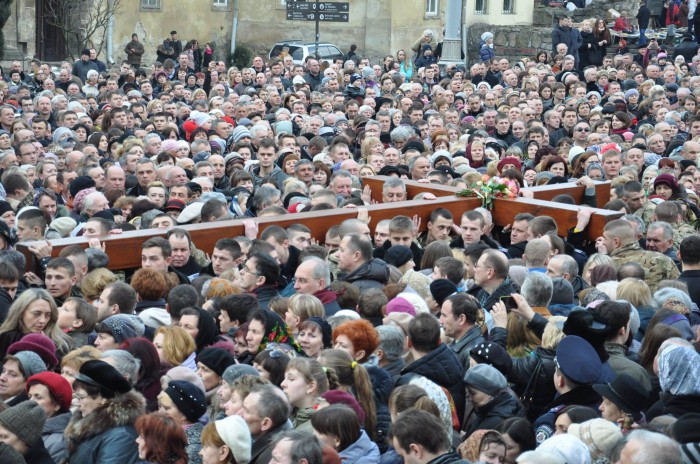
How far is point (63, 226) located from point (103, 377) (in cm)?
473

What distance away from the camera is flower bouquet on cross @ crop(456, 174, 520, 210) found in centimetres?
1209

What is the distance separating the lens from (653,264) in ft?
31.6

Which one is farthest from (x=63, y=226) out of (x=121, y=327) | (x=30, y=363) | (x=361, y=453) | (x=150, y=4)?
(x=150, y=4)

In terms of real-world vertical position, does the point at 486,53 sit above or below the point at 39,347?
above

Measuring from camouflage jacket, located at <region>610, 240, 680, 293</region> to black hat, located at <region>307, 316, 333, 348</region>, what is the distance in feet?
9.96

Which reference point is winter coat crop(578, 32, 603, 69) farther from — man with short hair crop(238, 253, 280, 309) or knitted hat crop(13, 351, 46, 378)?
knitted hat crop(13, 351, 46, 378)

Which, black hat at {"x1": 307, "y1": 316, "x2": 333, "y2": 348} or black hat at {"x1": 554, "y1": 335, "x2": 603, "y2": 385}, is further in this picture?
black hat at {"x1": 307, "y1": 316, "x2": 333, "y2": 348}

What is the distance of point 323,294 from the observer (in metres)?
8.67

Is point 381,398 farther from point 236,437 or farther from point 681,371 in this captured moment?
point 681,371

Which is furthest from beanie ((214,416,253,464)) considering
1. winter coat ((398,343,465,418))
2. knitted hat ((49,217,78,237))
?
knitted hat ((49,217,78,237))

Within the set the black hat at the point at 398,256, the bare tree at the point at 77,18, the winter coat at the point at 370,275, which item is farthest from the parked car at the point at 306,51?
the winter coat at the point at 370,275

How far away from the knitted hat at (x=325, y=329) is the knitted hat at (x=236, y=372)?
0.90 m

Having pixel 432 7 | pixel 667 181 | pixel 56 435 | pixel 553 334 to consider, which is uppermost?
pixel 432 7

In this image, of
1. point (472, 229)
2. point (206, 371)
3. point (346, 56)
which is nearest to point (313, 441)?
point (206, 371)
